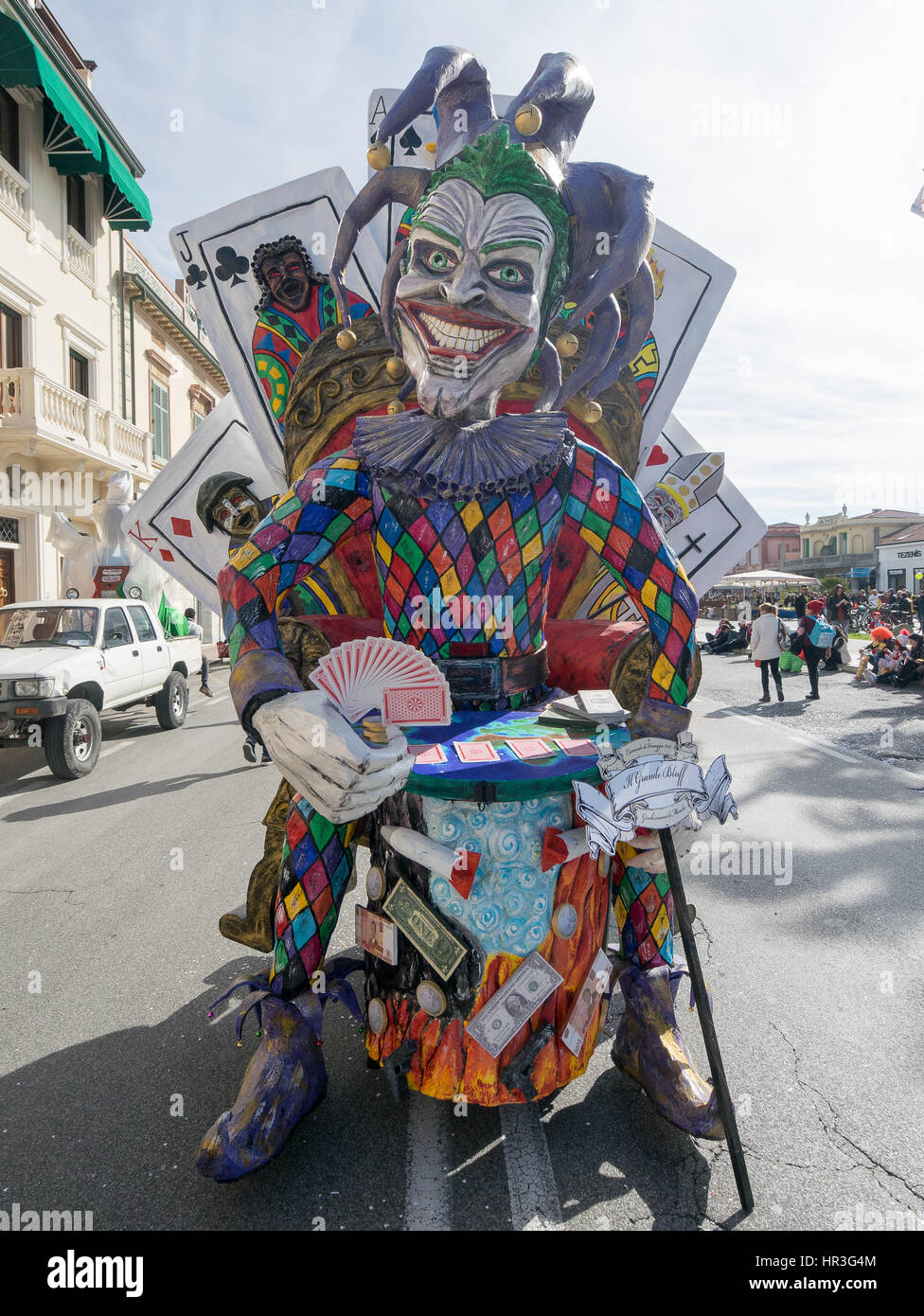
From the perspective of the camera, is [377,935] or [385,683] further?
[377,935]

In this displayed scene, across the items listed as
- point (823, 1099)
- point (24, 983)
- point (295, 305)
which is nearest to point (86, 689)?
point (24, 983)

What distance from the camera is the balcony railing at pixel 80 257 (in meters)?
14.7

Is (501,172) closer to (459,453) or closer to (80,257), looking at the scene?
(459,453)

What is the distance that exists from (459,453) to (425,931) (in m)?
1.19

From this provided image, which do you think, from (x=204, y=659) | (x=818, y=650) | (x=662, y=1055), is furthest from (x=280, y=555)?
(x=818, y=650)

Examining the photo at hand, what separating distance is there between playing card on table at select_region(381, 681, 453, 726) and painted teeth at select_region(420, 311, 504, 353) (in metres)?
0.86

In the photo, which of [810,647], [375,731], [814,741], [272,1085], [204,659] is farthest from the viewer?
[810,647]

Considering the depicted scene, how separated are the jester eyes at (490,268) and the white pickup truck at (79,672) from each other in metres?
5.72

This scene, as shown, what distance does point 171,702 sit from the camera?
30.1ft

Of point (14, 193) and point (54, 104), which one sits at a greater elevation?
point (54, 104)

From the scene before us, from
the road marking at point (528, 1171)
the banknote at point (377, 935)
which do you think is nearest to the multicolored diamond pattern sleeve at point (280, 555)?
the banknote at point (377, 935)

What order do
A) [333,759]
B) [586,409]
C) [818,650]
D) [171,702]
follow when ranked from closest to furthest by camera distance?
[333,759]
[586,409]
[171,702]
[818,650]

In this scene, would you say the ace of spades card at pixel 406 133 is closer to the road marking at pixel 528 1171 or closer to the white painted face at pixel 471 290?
the white painted face at pixel 471 290

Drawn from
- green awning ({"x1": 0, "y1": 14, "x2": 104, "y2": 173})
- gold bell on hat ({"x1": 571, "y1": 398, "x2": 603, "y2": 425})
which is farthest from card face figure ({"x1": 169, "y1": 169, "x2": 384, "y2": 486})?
green awning ({"x1": 0, "y1": 14, "x2": 104, "y2": 173})
